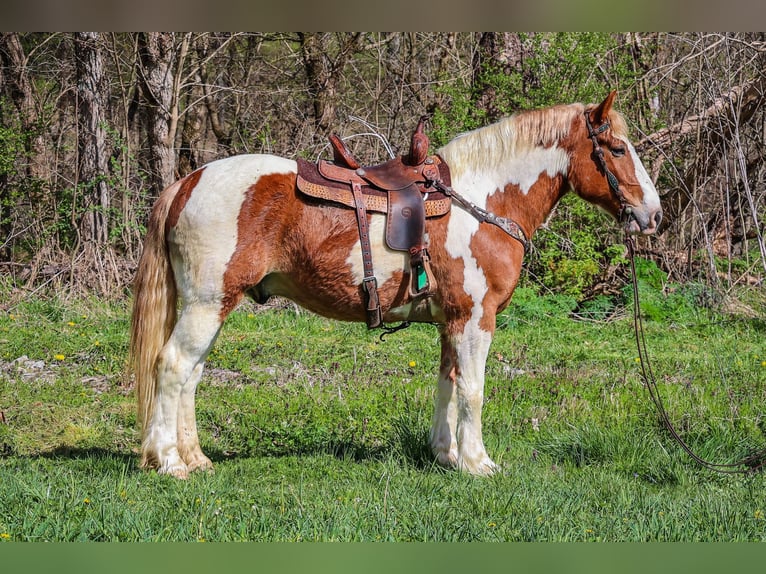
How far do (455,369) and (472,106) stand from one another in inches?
220

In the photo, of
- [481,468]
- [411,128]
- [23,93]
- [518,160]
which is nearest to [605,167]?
[518,160]

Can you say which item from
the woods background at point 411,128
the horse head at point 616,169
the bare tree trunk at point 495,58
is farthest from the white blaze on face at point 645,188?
the bare tree trunk at point 495,58

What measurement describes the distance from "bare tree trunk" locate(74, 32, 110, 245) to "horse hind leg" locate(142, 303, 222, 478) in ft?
20.7

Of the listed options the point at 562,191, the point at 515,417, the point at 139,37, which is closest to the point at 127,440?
the point at 515,417

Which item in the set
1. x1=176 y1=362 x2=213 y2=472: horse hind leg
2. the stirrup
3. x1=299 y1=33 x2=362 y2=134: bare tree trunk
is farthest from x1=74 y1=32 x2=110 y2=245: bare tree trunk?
the stirrup

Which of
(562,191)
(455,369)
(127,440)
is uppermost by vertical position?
(562,191)

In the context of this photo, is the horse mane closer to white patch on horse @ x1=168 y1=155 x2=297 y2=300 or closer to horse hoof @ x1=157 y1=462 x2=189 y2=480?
white patch on horse @ x1=168 y1=155 x2=297 y2=300

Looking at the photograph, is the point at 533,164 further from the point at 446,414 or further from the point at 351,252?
the point at 446,414

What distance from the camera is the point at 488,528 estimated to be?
3836 mm

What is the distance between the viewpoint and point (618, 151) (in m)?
4.94

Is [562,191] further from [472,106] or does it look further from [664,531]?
[472,106]

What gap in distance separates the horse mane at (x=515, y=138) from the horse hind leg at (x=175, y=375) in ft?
6.20

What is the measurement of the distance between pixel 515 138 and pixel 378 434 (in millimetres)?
2423

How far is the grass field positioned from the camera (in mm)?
3885
